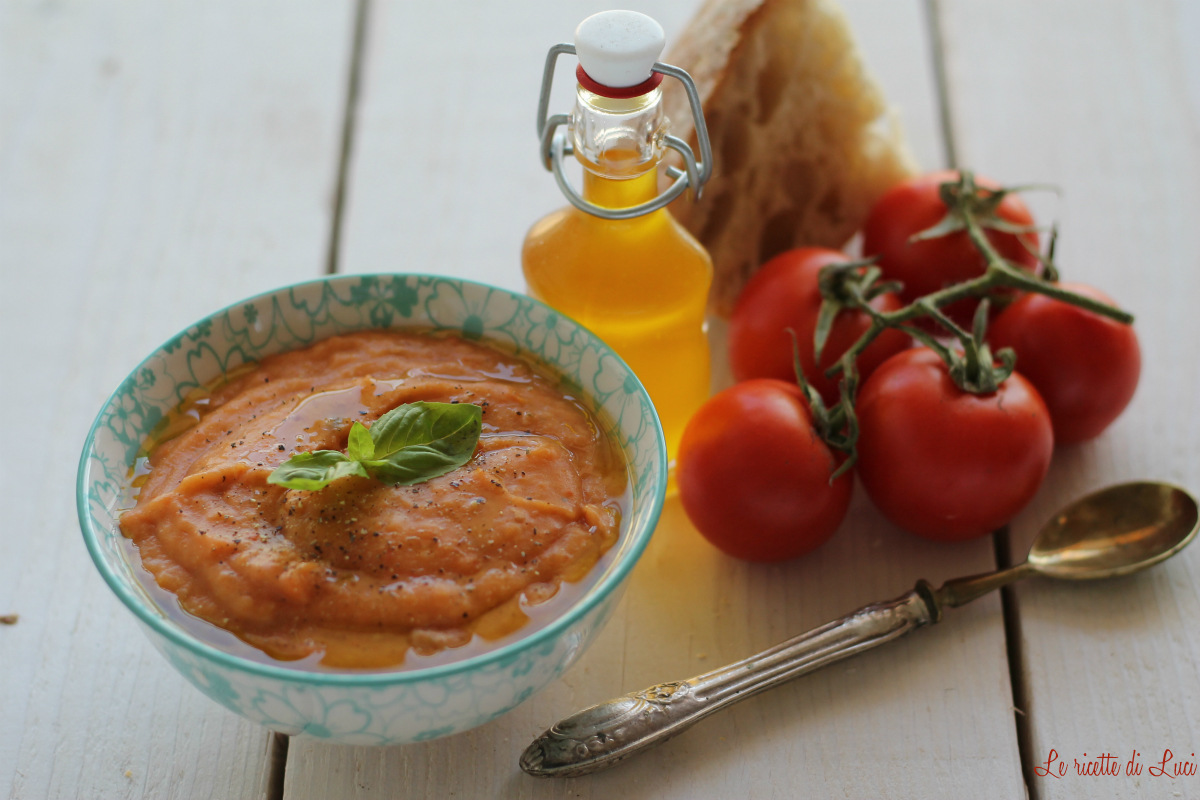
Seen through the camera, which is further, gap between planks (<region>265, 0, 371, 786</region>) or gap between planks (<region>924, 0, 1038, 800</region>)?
gap between planks (<region>265, 0, 371, 786</region>)

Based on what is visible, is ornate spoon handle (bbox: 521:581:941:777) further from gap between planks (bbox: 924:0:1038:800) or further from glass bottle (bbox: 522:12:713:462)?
glass bottle (bbox: 522:12:713:462)

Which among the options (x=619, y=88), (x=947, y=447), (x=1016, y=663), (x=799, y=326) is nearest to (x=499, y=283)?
(x=799, y=326)

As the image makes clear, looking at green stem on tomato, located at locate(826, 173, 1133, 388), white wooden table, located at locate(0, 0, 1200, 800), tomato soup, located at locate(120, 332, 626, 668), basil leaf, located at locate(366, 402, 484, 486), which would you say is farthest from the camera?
green stem on tomato, located at locate(826, 173, 1133, 388)

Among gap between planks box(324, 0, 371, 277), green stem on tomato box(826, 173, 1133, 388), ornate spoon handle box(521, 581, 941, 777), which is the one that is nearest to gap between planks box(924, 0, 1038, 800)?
ornate spoon handle box(521, 581, 941, 777)

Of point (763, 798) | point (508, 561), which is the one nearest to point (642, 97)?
point (508, 561)

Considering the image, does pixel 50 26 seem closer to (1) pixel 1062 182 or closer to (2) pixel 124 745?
(2) pixel 124 745

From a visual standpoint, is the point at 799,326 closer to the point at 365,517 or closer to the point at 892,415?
the point at 892,415
